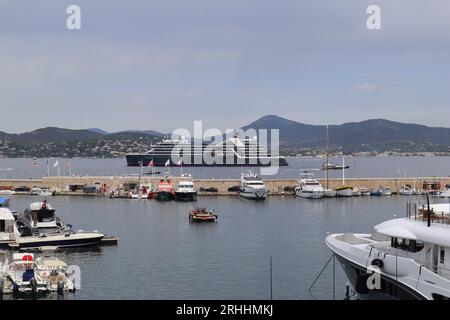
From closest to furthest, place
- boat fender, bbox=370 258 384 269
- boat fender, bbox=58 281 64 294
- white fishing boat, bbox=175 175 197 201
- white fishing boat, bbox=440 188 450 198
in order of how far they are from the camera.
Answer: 1. boat fender, bbox=370 258 384 269
2. boat fender, bbox=58 281 64 294
3. white fishing boat, bbox=175 175 197 201
4. white fishing boat, bbox=440 188 450 198

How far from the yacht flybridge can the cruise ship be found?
121625 mm

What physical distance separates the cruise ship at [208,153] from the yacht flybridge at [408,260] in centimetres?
12162

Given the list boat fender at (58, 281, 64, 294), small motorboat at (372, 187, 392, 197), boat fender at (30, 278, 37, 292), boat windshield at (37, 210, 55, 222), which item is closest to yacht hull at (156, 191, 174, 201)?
small motorboat at (372, 187, 392, 197)

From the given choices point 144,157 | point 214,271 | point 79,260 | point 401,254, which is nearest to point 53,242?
point 79,260

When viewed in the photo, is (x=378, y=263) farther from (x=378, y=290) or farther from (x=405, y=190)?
(x=405, y=190)

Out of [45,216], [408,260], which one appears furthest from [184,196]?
[408,260]

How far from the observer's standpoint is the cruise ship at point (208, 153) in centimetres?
14262

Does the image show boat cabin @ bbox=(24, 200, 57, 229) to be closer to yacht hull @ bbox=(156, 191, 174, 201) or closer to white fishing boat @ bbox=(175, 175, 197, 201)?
white fishing boat @ bbox=(175, 175, 197, 201)

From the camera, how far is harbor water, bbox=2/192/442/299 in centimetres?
2512

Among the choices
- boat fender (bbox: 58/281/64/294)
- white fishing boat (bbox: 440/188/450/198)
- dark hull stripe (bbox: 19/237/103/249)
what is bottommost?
boat fender (bbox: 58/281/64/294)

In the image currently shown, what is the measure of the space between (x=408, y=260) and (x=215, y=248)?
59.7ft
